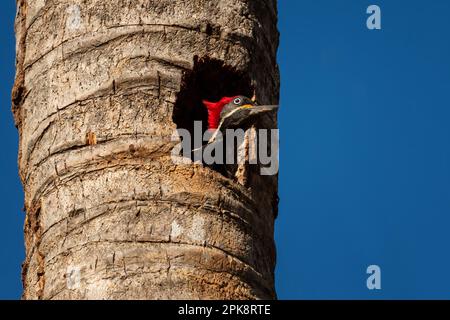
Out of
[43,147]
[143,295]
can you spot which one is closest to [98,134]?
[43,147]

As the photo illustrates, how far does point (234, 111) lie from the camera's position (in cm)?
928

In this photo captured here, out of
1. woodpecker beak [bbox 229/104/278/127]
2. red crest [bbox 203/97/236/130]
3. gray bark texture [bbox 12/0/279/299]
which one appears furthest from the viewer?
red crest [bbox 203/97/236/130]

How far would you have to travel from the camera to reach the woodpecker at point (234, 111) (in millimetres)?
9219

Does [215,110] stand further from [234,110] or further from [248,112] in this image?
[248,112]

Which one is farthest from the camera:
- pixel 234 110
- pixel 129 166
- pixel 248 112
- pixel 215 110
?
pixel 215 110

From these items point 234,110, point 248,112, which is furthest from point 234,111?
point 248,112

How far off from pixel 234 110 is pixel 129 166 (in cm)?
87

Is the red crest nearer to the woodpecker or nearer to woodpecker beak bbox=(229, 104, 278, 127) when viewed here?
the woodpecker

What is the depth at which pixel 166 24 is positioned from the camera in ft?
29.5

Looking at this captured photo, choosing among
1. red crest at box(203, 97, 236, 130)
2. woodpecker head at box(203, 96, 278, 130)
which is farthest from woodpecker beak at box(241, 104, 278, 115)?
red crest at box(203, 97, 236, 130)

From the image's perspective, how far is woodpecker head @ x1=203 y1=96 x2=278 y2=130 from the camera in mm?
9211

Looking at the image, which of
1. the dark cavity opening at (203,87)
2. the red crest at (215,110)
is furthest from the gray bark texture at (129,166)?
the red crest at (215,110)

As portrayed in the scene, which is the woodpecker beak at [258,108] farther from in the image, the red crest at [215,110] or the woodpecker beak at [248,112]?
the red crest at [215,110]
